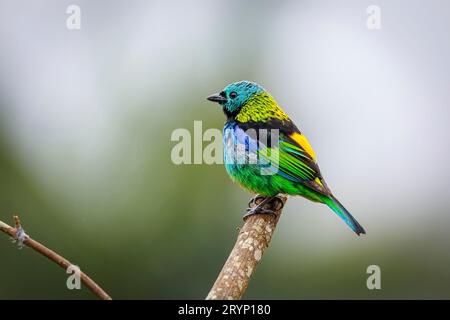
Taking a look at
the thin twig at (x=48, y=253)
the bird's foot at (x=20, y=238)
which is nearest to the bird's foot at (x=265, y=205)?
the thin twig at (x=48, y=253)

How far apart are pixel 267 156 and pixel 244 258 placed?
5.41 feet

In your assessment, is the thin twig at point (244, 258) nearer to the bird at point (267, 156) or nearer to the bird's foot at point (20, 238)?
the bird at point (267, 156)

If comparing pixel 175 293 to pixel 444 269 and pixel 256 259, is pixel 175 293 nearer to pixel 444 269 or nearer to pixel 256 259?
pixel 444 269

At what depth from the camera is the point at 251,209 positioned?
5.66 meters

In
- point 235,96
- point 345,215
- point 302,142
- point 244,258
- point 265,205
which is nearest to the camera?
point 244,258

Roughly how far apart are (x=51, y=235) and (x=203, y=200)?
6.83 feet

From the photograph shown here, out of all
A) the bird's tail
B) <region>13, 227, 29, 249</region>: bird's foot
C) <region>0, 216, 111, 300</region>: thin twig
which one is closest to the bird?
the bird's tail

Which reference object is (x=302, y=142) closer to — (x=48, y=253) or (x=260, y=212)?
(x=260, y=212)

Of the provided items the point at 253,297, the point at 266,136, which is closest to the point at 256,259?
the point at 266,136

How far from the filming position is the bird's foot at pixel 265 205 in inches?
218

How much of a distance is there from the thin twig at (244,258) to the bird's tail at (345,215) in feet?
1.58

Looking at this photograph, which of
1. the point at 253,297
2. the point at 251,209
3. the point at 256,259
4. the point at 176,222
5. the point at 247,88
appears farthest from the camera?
the point at 176,222

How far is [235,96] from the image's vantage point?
6422 mm

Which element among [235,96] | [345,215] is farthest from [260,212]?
[235,96]
